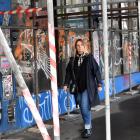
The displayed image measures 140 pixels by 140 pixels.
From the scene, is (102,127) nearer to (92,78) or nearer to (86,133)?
(86,133)

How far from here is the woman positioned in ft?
25.9

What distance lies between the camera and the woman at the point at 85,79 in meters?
7.89

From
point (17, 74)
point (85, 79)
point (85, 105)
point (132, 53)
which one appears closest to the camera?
point (17, 74)

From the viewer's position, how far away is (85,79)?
7.91 meters

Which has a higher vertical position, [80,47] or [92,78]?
[80,47]

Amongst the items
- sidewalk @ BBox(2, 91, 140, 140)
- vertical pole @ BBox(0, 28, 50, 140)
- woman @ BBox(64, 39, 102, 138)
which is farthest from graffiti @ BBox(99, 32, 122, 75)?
vertical pole @ BBox(0, 28, 50, 140)

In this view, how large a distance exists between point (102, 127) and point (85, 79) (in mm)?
1396

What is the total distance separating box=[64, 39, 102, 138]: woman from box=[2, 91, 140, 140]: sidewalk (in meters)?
0.36

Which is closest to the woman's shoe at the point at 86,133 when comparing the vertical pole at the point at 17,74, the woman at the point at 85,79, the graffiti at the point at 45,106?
the woman at the point at 85,79

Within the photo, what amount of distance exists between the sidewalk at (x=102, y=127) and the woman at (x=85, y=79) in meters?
0.36

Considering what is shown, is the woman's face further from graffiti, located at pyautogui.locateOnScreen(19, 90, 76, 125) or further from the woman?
graffiti, located at pyautogui.locateOnScreen(19, 90, 76, 125)

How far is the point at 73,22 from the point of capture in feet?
35.4

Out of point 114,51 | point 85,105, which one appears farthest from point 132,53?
point 85,105

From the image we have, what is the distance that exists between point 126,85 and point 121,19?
1.95 metres
